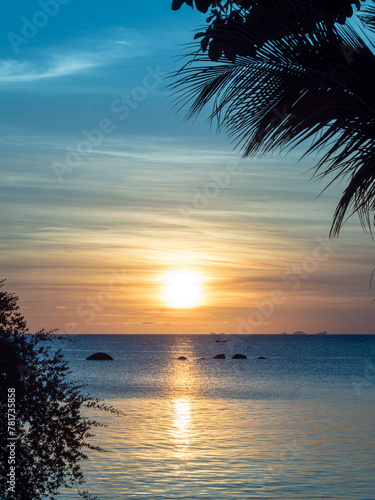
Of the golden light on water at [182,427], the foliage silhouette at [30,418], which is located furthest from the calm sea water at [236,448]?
the foliage silhouette at [30,418]

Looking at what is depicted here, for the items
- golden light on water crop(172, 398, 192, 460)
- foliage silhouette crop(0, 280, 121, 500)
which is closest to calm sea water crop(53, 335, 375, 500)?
golden light on water crop(172, 398, 192, 460)

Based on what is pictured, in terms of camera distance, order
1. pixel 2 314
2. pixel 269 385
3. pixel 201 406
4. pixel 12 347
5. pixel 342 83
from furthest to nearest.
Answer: pixel 269 385 → pixel 201 406 → pixel 2 314 → pixel 12 347 → pixel 342 83

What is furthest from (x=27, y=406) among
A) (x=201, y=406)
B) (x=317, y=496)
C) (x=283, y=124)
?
(x=201, y=406)

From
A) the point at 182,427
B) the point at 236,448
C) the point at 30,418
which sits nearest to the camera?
the point at 30,418

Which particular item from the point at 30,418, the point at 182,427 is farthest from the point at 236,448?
the point at 30,418

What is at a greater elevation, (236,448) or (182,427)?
(182,427)

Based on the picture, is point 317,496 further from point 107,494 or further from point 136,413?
point 136,413

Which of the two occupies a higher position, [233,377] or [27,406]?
[233,377]

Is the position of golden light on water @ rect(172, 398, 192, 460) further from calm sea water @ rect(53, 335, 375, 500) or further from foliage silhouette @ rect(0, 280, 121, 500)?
foliage silhouette @ rect(0, 280, 121, 500)

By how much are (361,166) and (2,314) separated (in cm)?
791

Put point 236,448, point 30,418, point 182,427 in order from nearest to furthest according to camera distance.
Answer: point 30,418 < point 236,448 < point 182,427

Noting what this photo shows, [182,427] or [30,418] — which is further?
[182,427]

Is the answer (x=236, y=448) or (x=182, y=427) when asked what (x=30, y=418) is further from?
(x=182, y=427)

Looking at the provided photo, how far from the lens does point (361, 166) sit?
4.21m
